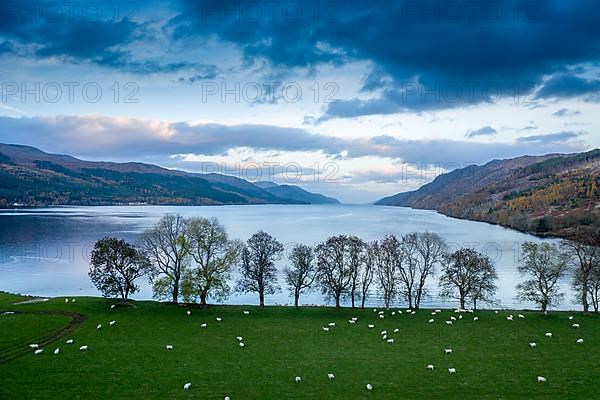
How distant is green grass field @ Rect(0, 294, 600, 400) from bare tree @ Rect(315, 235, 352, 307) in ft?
21.8

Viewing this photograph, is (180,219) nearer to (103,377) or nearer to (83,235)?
(103,377)

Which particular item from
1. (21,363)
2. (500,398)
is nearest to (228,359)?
(21,363)

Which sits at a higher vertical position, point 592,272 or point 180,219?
point 180,219

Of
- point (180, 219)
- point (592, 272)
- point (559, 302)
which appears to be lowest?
point (559, 302)

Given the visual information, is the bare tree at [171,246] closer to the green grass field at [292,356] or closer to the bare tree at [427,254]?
the green grass field at [292,356]

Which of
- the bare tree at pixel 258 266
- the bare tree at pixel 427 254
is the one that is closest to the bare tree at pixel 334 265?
the bare tree at pixel 258 266

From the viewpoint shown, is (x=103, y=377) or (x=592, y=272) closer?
(x=103, y=377)

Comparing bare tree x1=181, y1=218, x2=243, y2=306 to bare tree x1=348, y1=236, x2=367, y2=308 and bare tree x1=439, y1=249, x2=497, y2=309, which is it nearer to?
bare tree x1=348, y1=236, x2=367, y2=308

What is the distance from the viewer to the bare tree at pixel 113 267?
169 feet

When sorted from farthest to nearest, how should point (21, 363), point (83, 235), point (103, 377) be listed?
point (83, 235) < point (21, 363) < point (103, 377)

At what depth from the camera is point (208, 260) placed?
54.4 m

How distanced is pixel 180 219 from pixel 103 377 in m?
33.5

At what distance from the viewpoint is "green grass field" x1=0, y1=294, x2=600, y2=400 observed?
27312 mm

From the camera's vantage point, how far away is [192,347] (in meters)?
35.9
